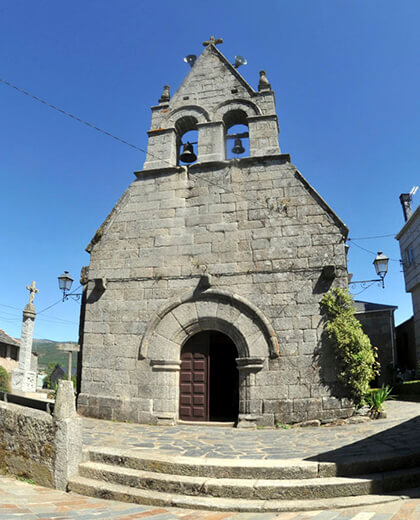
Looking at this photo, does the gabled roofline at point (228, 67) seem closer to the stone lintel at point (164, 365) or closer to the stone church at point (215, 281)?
the stone church at point (215, 281)

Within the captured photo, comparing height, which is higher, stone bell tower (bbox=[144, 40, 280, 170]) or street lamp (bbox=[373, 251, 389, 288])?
stone bell tower (bbox=[144, 40, 280, 170])

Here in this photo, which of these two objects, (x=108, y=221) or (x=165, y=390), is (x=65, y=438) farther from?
(x=108, y=221)

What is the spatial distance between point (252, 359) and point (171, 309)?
6.68ft

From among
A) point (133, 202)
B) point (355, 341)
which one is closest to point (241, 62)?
point (133, 202)

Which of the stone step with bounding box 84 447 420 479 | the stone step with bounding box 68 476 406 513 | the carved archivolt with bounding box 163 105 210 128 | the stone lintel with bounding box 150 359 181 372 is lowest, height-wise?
the stone step with bounding box 68 476 406 513

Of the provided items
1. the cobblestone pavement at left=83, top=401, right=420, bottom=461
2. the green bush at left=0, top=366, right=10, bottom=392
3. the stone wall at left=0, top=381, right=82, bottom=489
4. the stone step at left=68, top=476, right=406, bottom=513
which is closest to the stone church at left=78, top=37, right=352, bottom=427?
the cobblestone pavement at left=83, top=401, right=420, bottom=461

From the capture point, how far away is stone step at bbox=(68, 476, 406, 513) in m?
3.82

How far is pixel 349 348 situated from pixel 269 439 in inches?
95.9

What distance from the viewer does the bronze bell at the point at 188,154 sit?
10078 mm

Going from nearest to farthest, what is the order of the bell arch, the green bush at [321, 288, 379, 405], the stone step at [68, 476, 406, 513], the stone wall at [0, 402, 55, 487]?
the stone step at [68, 476, 406, 513], the stone wall at [0, 402, 55, 487], the green bush at [321, 288, 379, 405], the bell arch

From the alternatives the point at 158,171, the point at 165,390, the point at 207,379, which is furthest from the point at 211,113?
the point at 165,390

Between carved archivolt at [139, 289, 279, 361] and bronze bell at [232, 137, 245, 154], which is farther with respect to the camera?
bronze bell at [232, 137, 245, 154]

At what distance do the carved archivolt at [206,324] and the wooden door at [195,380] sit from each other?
0.28 m

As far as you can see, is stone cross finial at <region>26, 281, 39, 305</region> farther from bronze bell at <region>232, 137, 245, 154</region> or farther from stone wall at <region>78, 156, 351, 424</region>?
bronze bell at <region>232, 137, 245, 154</region>
